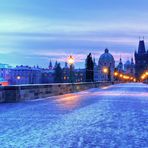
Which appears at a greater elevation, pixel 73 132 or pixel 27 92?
pixel 27 92

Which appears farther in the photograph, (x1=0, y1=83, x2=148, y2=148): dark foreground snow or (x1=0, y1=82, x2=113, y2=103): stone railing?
(x1=0, y1=82, x2=113, y2=103): stone railing

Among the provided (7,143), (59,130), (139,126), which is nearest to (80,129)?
(59,130)

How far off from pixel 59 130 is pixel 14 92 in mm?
13804

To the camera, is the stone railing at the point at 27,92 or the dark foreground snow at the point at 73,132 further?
the stone railing at the point at 27,92

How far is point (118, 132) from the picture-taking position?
10727 millimetres

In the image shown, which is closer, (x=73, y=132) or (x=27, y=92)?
(x=73, y=132)

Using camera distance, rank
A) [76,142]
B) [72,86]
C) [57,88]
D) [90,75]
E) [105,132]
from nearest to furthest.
Answer: [76,142]
[105,132]
[57,88]
[72,86]
[90,75]

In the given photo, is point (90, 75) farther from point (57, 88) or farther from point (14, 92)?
point (14, 92)

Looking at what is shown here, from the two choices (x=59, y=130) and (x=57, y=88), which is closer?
(x=59, y=130)

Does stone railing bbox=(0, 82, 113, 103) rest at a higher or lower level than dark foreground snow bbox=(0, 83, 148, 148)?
higher

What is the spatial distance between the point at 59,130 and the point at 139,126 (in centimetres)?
255

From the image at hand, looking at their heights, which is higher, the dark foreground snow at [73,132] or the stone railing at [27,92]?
the stone railing at [27,92]

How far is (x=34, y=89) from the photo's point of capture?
27453mm

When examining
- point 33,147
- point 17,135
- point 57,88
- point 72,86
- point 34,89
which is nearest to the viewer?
point 33,147
